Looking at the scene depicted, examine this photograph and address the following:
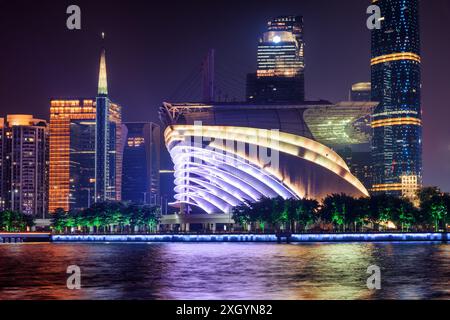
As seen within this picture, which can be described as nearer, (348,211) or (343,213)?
(348,211)

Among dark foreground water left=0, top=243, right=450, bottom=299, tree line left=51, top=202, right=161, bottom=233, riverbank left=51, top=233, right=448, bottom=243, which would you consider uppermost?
tree line left=51, top=202, right=161, bottom=233

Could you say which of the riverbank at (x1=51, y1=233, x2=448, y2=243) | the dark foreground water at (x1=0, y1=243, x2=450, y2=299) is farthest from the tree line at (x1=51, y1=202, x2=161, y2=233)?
the dark foreground water at (x1=0, y1=243, x2=450, y2=299)

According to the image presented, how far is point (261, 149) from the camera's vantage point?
161 meters

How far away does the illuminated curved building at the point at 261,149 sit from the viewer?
160375mm

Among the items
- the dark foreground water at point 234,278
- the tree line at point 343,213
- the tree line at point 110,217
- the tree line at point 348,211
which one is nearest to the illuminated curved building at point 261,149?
the tree line at point 343,213

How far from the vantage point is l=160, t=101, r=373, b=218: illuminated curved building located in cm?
16038

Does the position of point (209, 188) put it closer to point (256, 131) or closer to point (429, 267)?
point (256, 131)

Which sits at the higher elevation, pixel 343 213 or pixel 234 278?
pixel 343 213

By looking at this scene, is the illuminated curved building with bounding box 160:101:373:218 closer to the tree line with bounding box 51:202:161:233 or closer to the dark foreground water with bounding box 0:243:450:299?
the tree line with bounding box 51:202:161:233

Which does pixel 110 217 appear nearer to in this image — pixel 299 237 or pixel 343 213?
pixel 299 237

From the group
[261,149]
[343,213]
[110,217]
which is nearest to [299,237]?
[343,213]

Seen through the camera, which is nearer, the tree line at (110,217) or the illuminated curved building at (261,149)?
the illuminated curved building at (261,149)

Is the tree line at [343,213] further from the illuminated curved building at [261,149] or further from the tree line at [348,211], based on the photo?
the illuminated curved building at [261,149]
